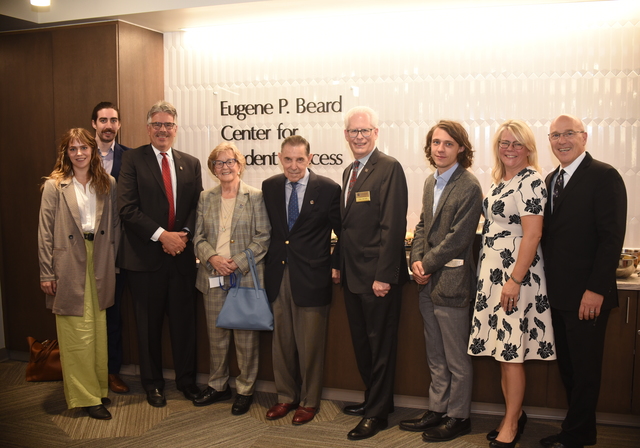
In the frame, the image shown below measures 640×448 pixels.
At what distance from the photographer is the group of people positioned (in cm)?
294

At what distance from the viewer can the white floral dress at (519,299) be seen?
9.77 feet

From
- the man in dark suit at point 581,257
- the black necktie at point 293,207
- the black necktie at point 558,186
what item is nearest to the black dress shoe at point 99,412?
the black necktie at point 293,207

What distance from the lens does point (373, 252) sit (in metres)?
3.21

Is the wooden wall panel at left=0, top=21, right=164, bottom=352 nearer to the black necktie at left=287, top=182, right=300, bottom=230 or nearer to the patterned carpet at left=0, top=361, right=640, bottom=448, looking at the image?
the patterned carpet at left=0, top=361, right=640, bottom=448

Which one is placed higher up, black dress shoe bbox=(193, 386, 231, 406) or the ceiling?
the ceiling

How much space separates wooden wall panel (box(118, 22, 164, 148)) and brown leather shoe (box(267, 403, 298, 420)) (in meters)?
2.46

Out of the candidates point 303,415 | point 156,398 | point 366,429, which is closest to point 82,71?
point 156,398

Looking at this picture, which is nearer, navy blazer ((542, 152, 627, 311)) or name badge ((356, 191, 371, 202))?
navy blazer ((542, 152, 627, 311))

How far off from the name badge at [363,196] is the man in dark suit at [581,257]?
1001 millimetres

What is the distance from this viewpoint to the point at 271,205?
3.54m

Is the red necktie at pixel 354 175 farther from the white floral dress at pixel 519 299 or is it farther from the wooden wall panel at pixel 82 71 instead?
the wooden wall panel at pixel 82 71

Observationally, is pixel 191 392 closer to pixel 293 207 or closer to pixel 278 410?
pixel 278 410

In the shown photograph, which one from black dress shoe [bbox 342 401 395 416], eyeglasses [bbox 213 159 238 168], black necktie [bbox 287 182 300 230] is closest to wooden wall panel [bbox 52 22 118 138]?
eyeglasses [bbox 213 159 238 168]

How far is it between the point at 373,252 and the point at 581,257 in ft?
3.66
